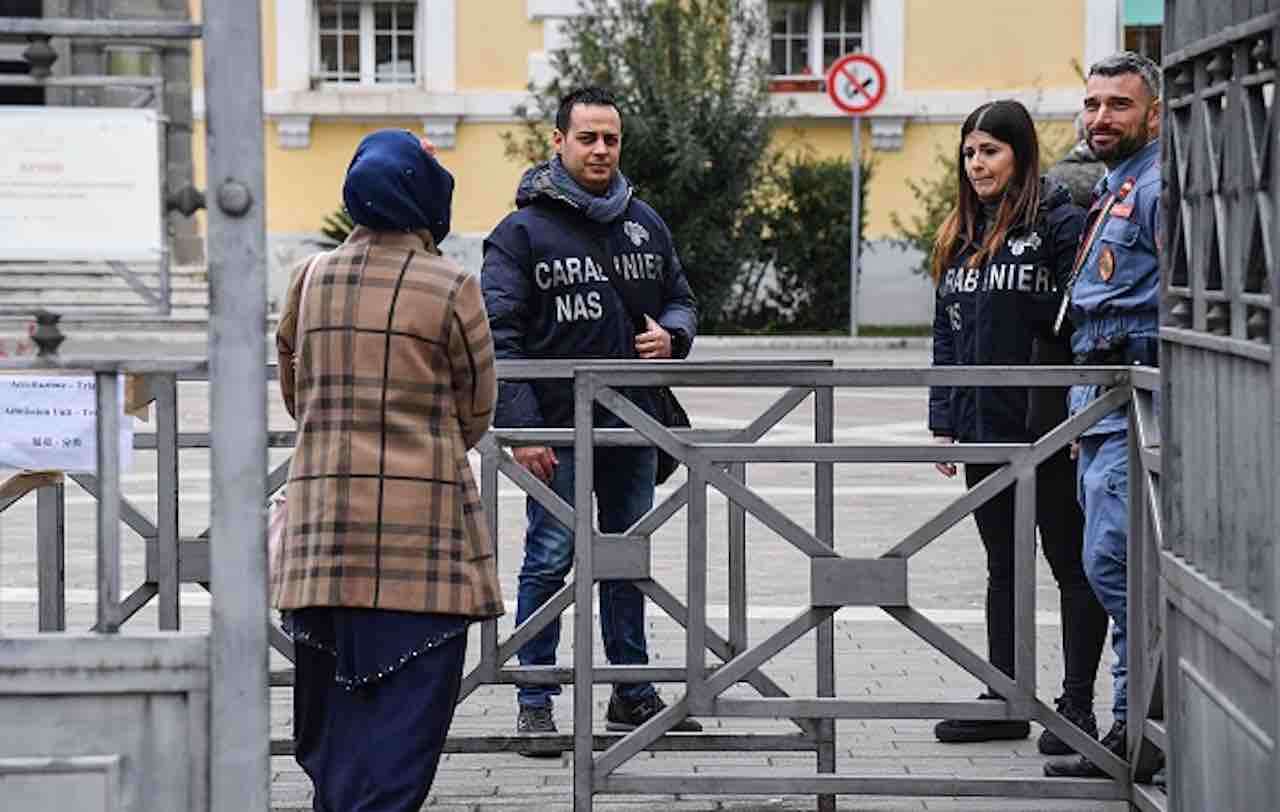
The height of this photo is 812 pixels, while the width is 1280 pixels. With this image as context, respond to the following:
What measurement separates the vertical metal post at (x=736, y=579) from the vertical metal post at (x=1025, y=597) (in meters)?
0.97

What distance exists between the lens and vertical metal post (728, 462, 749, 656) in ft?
21.8

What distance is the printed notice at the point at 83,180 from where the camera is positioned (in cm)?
342

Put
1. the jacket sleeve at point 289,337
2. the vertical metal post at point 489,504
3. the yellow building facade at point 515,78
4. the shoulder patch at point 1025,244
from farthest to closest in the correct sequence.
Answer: the yellow building facade at point 515,78
the shoulder patch at point 1025,244
the vertical metal post at point 489,504
the jacket sleeve at point 289,337

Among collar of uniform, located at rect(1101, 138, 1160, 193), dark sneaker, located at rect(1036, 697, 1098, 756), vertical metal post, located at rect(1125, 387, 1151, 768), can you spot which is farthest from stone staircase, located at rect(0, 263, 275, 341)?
dark sneaker, located at rect(1036, 697, 1098, 756)

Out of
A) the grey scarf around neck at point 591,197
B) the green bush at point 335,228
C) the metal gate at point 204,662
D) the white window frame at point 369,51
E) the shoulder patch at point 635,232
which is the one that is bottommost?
the metal gate at point 204,662

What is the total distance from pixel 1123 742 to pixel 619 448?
1.67 metres

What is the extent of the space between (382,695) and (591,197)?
2.76 meters

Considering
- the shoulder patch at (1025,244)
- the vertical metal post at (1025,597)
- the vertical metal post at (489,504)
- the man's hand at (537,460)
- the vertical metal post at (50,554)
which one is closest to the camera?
the vertical metal post at (50,554)

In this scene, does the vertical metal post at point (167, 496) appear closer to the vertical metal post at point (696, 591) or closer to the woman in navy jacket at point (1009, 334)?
the vertical metal post at point (696, 591)

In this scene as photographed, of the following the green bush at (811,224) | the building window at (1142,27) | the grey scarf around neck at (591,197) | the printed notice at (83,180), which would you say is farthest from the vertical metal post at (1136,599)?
the building window at (1142,27)

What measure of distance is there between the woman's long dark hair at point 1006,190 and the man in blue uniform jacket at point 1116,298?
28 cm

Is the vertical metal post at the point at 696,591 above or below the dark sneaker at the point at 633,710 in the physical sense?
above

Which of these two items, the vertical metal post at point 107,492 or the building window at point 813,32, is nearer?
the vertical metal post at point 107,492

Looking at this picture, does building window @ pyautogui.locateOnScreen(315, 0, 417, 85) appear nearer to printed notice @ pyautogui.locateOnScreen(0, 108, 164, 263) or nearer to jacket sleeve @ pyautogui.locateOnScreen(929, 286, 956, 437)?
jacket sleeve @ pyautogui.locateOnScreen(929, 286, 956, 437)
